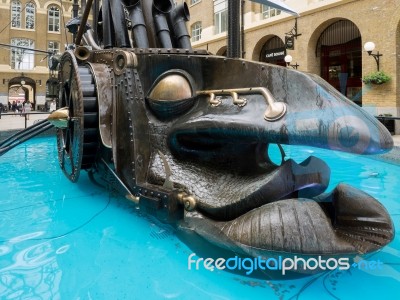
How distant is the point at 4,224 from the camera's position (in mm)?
3154

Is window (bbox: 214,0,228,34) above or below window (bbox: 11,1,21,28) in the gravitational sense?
below

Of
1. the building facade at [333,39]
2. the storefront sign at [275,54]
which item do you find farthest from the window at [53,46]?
the storefront sign at [275,54]

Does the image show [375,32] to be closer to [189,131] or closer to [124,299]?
[189,131]

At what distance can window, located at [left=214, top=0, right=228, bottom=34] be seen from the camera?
2066 centimetres

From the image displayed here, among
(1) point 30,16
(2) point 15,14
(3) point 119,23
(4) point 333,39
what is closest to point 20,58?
(2) point 15,14

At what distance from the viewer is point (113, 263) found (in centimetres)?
240

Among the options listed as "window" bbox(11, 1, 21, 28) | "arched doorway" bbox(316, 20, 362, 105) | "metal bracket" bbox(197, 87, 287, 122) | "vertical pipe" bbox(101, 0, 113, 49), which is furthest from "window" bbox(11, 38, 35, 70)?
"metal bracket" bbox(197, 87, 287, 122)

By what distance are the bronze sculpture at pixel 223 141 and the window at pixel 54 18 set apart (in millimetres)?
35247

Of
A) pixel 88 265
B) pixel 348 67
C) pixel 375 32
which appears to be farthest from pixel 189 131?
pixel 348 67

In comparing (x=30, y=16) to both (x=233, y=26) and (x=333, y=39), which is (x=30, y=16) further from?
(x=233, y=26)

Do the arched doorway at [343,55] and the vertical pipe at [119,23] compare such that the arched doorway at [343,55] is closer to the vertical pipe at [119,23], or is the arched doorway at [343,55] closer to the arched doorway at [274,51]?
the arched doorway at [274,51]

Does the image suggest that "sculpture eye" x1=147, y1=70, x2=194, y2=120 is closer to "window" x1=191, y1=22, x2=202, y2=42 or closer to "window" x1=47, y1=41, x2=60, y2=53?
"window" x1=191, y1=22, x2=202, y2=42

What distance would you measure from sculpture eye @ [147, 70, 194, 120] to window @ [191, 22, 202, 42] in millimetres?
21561

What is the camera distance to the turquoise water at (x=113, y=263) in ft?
6.64
